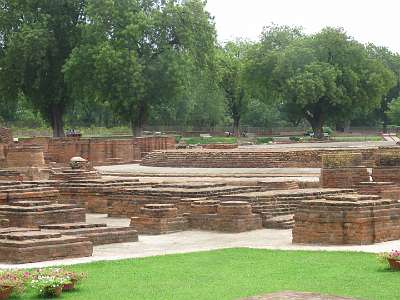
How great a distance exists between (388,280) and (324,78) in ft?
Result: 140

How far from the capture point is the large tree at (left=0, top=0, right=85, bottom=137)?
4172 centimetres

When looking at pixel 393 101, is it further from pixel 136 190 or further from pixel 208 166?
pixel 136 190

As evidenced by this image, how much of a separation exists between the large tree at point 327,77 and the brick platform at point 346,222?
37.8 meters

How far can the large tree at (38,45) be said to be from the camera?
137 feet

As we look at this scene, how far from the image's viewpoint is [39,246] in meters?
11.7

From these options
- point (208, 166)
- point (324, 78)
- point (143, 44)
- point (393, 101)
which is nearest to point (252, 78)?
point (324, 78)

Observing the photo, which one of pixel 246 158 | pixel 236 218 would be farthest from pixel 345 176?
pixel 246 158

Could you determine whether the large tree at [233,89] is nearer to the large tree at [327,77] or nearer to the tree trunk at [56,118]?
the large tree at [327,77]

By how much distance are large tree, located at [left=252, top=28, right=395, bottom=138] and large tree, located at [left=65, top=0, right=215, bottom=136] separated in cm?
1022

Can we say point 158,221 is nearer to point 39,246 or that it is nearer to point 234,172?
point 39,246

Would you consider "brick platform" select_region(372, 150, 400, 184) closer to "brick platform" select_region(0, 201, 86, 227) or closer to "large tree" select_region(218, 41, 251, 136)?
"brick platform" select_region(0, 201, 86, 227)

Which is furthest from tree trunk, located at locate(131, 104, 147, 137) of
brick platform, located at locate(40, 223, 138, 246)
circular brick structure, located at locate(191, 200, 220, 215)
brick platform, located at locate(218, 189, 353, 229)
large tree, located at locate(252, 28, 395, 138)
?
brick platform, located at locate(40, 223, 138, 246)

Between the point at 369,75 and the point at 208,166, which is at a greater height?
the point at 369,75

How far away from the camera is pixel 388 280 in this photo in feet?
29.9
